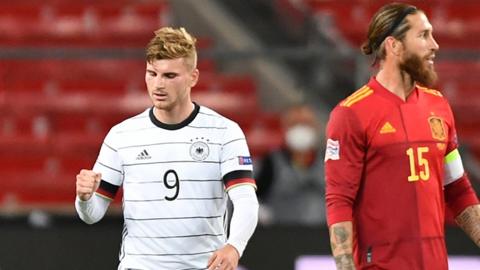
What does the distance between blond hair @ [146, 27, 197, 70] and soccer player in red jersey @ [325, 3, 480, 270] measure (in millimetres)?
766

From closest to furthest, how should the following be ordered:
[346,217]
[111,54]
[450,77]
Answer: [346,217] < [111,54] < [450,77]

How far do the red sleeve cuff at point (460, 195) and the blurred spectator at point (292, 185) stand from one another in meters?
2.83

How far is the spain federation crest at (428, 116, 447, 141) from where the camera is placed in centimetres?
561

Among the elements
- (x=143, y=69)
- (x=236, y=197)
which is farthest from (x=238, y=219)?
(x=143, y=69)

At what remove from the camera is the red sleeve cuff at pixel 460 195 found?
5.85 meters

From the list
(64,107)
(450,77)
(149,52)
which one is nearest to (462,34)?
(450,77)

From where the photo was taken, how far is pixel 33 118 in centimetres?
1183

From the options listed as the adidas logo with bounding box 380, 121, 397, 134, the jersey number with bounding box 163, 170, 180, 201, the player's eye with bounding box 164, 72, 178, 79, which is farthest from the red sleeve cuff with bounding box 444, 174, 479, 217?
the player's eye with bounding box 164, 72, 178, 79

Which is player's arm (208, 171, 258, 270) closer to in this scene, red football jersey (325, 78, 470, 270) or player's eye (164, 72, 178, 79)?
red football jersey (325, 78, 470, 270)

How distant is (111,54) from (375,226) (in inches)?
193

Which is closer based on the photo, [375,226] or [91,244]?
[375,226]

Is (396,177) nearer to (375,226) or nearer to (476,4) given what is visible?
(375,226)

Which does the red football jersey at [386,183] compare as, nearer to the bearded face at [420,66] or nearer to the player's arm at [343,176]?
the player's arm at [343,176]

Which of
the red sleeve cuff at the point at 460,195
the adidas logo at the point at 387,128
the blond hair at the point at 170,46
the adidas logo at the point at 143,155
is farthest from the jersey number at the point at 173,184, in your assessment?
the red sleeve cuff at the point at 460,195
